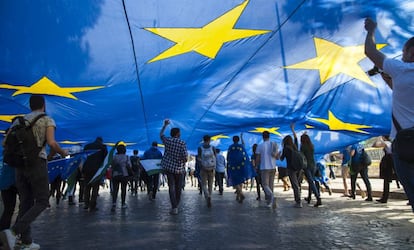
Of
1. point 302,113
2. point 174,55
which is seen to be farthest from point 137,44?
point 302,113

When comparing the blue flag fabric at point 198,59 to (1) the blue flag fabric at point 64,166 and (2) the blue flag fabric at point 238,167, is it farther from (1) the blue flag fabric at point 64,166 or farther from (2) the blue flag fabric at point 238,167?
(1) the blue flag fabric at point 64,166

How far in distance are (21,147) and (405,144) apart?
364 centimetres

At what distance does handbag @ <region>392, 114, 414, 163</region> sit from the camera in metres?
2.54

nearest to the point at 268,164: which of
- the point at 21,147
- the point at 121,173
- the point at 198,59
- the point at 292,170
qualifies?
the point at 292,170

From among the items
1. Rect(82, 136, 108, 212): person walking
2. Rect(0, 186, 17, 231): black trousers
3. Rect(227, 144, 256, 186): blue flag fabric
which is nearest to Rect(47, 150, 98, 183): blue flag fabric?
Rect(82, 136, 108, 212): person walking

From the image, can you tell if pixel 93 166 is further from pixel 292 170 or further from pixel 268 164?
pixel 292 170

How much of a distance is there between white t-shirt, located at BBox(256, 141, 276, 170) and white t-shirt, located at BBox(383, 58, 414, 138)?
6077 mm

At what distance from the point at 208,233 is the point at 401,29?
497 cm

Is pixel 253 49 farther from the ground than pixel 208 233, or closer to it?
farther from the ground

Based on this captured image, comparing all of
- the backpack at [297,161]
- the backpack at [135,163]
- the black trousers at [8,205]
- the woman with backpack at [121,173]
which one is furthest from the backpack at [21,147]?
the backpack at [135,163]

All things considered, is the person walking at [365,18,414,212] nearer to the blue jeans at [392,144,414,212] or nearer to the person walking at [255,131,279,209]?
the blue jeans at [392,144,414,212]

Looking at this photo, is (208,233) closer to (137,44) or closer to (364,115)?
(137,44)

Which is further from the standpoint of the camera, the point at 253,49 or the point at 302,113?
the point at 302,113

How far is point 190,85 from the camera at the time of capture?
7.89m
